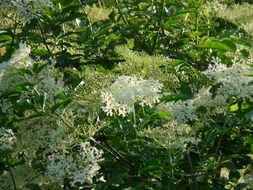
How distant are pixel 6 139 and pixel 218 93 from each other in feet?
2.61

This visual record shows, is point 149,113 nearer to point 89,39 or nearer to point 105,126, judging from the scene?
point 105,126

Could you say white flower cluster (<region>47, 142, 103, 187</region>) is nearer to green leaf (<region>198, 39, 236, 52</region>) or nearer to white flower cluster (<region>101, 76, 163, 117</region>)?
white flower cluster (<region>101, 76, 163, 117</region>)

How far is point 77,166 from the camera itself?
2344 mm

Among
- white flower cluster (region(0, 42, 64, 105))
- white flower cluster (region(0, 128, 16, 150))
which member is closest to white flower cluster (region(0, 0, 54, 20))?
white flower cluster (region(0, 42, 64, 105))

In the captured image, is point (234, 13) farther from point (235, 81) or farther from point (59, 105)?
point (59, 105)

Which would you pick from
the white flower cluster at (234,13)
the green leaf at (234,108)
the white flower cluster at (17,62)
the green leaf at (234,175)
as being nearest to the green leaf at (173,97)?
the green leaf at (234,108)

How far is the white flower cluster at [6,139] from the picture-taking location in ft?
8.16

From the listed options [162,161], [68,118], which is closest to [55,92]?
[68,118]

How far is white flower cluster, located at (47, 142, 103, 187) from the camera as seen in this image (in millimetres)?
2305

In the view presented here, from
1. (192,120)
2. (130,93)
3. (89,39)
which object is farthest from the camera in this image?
(89,39)

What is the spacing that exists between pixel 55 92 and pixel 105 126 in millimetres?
247

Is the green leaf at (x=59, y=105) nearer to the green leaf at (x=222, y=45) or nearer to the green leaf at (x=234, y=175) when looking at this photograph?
the green leaf at (x=222, y=45)

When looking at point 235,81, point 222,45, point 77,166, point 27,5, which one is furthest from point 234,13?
point 77,166

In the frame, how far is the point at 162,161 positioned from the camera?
2.38 metres
